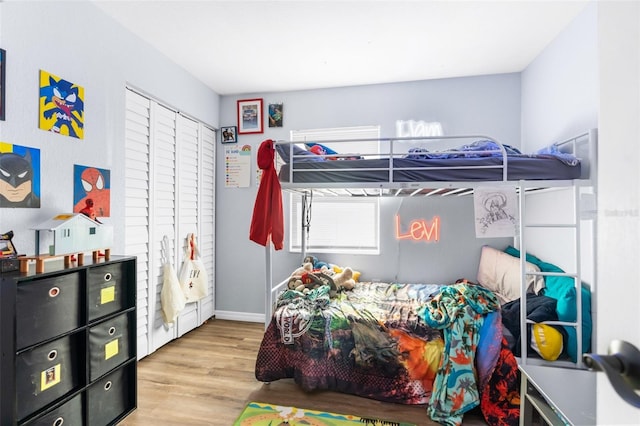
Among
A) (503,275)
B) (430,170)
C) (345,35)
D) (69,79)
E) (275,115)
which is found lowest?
(503,275)

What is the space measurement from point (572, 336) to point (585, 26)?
6.96 feet

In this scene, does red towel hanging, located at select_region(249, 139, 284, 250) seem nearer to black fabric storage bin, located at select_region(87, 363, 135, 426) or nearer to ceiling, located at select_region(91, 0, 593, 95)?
ceiling, located at select_region(91, 0, 593, 95)

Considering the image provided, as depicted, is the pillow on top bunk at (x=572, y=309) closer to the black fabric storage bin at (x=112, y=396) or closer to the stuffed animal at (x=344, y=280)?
the stuffed animal at (x=344, y=280)

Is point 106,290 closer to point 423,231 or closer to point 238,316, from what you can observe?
point 238,316

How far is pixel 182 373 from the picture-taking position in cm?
244

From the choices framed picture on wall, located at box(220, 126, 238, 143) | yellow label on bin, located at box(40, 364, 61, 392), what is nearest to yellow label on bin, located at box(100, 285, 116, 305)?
yellow label on bin, located at box(40, 364, 61, 392)

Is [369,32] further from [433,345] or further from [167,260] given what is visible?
[167,260]

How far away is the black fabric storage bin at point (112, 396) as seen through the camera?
170 cm

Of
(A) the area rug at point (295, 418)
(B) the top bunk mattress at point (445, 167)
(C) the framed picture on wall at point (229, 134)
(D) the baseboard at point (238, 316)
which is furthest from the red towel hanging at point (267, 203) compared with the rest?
(D) the baseboard at point (238, 316)

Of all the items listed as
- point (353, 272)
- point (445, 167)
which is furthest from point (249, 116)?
point (445, 167)

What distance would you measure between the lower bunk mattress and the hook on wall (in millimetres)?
1672

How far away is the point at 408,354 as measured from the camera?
2.05 metres

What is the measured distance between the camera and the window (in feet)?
11.1

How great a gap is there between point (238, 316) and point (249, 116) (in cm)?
236
